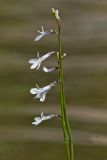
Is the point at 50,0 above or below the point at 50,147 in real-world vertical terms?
above

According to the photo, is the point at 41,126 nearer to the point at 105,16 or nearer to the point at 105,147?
the point at 105,147

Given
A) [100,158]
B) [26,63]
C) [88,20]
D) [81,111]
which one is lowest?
[100,158]

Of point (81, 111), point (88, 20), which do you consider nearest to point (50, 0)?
point (88, 20)

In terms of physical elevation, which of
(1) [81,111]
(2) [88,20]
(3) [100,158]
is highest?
(2) [88,20]

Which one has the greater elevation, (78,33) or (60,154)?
(78,33)

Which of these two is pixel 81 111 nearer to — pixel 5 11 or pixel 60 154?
pixel 60 154

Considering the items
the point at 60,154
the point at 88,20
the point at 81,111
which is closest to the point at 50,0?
the point at 88,20
